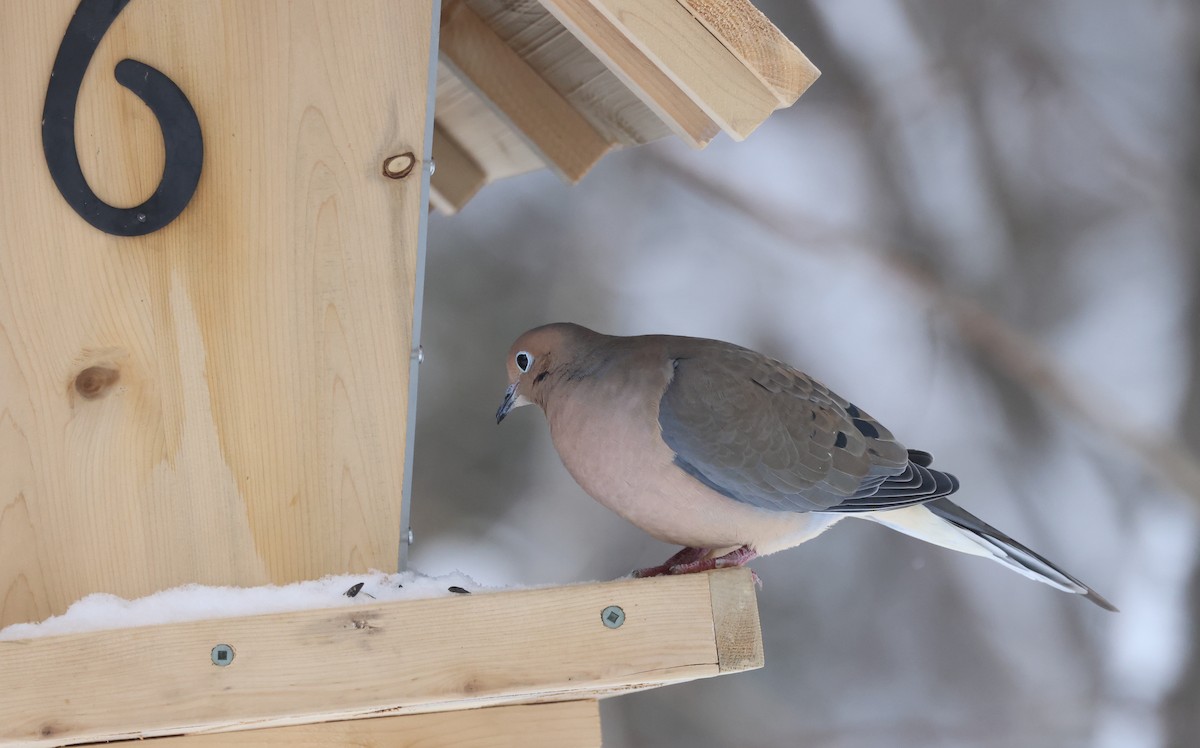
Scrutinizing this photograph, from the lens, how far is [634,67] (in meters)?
2.03

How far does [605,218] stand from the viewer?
4.15 m

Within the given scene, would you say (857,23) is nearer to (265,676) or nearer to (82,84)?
(82,84)

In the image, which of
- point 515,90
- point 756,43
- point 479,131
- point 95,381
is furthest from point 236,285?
point 479,131

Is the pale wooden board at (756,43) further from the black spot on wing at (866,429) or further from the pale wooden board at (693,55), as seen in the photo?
the black spot on wing at (866,429)

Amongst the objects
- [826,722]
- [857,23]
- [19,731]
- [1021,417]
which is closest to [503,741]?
[19,731]

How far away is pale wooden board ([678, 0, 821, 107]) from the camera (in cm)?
176

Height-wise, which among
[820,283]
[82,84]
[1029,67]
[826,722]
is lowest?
[826,722]

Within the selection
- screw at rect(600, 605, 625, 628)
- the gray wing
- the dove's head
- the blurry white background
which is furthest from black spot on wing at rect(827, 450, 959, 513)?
the blurry white background

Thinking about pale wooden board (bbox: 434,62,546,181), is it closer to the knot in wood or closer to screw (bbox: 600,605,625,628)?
the knot in wood

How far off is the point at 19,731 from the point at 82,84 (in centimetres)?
97

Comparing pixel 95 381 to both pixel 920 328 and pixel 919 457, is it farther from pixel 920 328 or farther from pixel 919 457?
pixel 920 328

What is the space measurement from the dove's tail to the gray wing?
13 centimetres

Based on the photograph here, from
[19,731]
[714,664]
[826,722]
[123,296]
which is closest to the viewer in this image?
[19,731]

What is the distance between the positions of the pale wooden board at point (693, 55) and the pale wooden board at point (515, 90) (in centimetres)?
98
